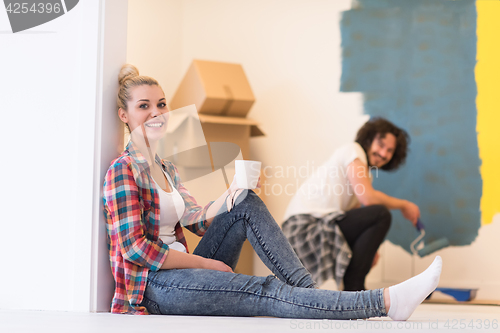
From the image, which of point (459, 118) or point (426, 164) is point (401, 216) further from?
point (459, 118)

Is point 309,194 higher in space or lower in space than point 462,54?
lower

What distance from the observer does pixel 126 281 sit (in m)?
1.07

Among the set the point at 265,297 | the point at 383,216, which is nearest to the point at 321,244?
the point at 383,216

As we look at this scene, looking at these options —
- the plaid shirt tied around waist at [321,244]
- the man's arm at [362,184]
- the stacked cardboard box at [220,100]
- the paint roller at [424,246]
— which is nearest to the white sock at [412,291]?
the plaid shirt tied around waist at [321,244]

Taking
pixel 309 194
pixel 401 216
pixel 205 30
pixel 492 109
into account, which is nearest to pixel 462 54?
pixel 492 109

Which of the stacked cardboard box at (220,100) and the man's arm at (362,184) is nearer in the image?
the man's arm at (362,184)

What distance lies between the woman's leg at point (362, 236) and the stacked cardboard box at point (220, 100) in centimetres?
65

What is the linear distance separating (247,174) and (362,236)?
1033 millimetres

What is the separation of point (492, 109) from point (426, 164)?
455mm

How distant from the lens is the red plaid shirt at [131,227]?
1056 mm

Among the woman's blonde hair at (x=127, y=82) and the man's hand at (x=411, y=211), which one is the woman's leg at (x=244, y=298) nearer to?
the woman's blonde hair at (x=127, y=82)

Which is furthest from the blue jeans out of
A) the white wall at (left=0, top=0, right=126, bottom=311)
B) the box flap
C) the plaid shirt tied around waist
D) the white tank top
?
the box flap

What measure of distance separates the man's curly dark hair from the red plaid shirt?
147 cm

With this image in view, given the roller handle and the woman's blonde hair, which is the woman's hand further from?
the roller handle
